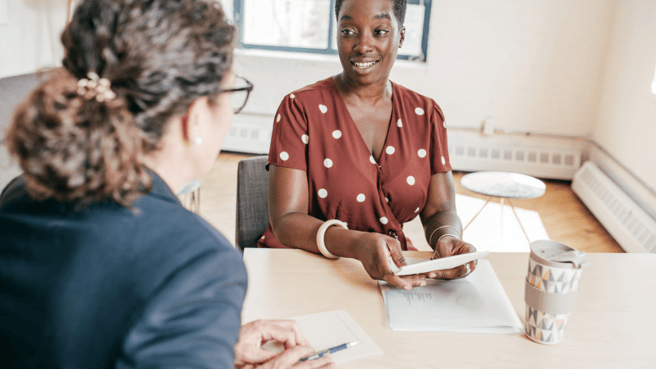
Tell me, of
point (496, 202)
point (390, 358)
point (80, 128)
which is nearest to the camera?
point (80, 128)

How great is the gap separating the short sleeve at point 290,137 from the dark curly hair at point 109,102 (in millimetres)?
916

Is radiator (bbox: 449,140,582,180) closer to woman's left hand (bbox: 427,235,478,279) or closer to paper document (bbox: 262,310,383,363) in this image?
woman's left hand (bbox: 427,235,478,279)

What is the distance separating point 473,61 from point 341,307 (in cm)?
407

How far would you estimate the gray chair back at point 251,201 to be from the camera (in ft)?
5.64

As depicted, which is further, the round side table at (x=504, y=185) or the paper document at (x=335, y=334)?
the round side table at (x=504, y=185)

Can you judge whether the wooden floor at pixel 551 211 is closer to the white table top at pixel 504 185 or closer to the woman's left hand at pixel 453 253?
the white table top at pixel 504 185

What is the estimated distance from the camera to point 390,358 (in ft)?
3.18

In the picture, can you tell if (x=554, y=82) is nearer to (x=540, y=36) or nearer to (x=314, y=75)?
(x=540, y=36)

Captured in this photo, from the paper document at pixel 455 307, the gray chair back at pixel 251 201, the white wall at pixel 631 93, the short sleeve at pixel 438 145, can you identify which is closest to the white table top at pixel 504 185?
the white wall at pixel 631 93

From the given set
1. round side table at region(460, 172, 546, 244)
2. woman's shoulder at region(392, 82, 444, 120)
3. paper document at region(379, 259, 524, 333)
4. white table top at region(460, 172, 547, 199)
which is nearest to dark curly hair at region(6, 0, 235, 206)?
paper document at region(379, 259, 524, 333)

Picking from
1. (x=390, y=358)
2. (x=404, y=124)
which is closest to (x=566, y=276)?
(x=390, y=358)

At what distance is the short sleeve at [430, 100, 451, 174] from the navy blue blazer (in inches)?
45.8

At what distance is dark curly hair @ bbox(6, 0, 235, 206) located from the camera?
23.0 inches

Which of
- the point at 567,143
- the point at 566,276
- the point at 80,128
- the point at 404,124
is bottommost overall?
the point at 567,143
